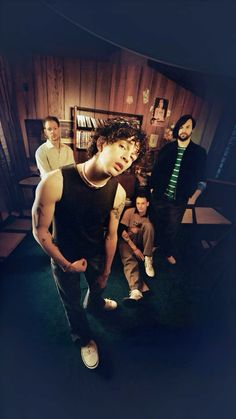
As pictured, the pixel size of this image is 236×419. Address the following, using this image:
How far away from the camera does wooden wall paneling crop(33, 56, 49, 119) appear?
106cm

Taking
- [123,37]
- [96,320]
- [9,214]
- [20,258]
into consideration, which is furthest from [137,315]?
[123,37]

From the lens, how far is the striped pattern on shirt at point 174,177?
154 centimetres

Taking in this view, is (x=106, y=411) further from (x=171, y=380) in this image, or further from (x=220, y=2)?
(x=220, y=2)

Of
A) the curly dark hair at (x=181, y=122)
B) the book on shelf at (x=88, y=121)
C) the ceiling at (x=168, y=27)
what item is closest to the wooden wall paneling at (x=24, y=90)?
the book on shelf at (x=88, y=121)

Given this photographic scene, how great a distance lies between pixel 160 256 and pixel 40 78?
6.97ft

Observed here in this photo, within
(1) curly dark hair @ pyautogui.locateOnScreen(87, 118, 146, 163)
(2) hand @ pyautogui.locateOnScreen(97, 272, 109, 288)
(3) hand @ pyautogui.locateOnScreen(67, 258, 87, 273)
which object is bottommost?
(2) hand @ pyautogui.locateOnScreen(97, 272, 109, 288)

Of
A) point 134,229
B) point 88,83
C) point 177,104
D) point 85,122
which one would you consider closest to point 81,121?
point 85,122

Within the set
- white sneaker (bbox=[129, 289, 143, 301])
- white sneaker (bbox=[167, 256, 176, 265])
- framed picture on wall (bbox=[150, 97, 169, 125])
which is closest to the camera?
framed picture on wall (bbox=[150, 97, 169, 125])

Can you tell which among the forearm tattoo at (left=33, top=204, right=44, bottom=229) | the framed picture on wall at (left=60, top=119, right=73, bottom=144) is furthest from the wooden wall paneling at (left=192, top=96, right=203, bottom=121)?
the forearm tattoo at (left=33, top=204, right=44, bottom=229)

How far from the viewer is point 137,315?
1.72 metres

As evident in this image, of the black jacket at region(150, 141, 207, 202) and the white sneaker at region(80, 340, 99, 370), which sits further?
the black jacket at region(150, 141, 207, 202)

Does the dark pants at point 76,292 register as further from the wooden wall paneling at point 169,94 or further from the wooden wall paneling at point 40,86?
the wooden wall paneling at point 169,94

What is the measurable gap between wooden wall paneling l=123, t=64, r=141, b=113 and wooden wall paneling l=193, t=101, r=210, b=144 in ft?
1.67

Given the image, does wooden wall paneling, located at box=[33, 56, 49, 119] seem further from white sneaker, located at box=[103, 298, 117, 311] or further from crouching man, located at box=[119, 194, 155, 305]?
white sneaker, located at box=[103, 298, 117, 311]
